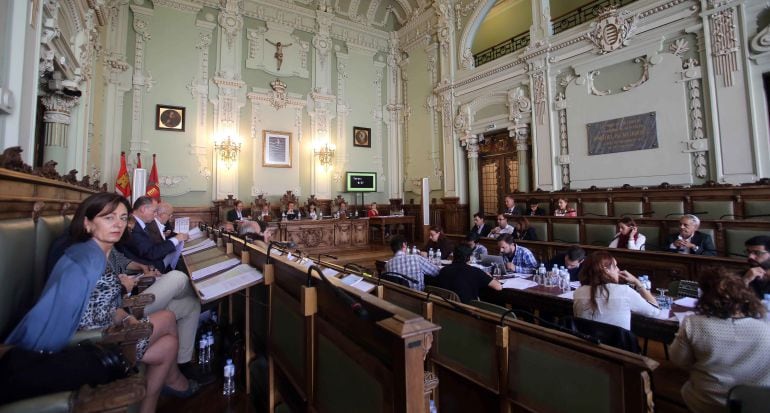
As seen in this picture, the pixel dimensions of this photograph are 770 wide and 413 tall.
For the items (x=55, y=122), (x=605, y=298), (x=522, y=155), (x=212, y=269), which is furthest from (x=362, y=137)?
(x=605, y=298)

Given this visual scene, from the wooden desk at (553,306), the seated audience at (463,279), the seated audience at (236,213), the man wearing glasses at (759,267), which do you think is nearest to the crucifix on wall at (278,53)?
the seated audience at (236,213)

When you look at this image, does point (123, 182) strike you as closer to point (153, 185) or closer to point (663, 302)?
point (153, 185)

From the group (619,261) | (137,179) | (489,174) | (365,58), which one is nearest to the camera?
(619,261)

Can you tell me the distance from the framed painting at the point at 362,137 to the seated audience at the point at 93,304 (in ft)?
27.7

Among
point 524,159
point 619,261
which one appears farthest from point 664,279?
point 524,159

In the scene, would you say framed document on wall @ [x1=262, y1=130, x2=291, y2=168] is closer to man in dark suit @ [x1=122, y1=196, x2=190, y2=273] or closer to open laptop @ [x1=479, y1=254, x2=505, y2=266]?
man in dark suit @ [x1=122, y1=196, x2=190, y2=273]

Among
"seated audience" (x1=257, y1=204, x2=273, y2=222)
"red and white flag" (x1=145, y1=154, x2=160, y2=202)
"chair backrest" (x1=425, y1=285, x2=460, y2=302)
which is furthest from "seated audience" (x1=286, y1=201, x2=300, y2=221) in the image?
"chair backrest" (x1=425, y1=285, x2=460, y2=302)

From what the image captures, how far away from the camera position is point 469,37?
8.80 m

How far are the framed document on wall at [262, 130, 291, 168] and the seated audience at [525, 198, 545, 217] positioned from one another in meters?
5.91

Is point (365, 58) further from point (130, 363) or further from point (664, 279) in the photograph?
point (130, 363)

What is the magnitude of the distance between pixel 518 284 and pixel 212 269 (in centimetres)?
245

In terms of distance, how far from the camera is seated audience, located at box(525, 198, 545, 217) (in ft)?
21.7

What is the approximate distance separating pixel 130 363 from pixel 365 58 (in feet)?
33.8

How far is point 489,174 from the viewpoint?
897 cm
